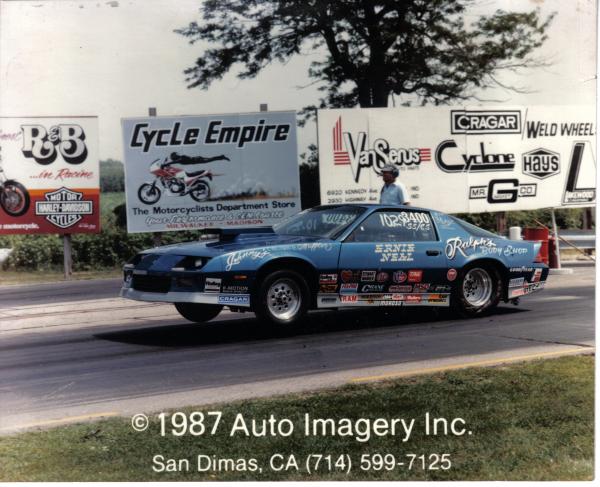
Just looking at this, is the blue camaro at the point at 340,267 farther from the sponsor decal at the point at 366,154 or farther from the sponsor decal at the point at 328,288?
the sponsor decal at the point at 366,154

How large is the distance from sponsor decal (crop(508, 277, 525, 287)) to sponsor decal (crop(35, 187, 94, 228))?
9.02 m

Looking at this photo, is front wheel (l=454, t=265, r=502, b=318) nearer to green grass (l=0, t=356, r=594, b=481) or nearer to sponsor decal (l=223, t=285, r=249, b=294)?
sponsor decal (l=223, t=285, r=249, b=294)

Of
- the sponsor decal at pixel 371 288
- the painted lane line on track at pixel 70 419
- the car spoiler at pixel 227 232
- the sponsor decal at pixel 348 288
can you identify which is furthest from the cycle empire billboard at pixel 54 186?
the painted lane line on track at pixel 70 419

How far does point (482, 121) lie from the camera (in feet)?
59.0

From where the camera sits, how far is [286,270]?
28.4ft

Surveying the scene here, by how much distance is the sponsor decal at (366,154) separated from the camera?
17203 mm

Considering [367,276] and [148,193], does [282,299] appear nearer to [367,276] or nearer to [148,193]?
[367,276]

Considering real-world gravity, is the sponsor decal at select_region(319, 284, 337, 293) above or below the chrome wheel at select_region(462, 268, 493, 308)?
above

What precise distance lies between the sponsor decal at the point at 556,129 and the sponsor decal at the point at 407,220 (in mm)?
6125

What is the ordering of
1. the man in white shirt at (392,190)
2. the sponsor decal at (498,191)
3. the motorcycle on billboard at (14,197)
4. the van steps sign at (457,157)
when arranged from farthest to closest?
the sponsor decal at (498,191) < the van steps sign at (457,157) < the motorcycle on billboard at (14,197) < the man in white shirt at (392,190)

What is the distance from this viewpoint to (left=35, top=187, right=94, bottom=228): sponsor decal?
625 inches

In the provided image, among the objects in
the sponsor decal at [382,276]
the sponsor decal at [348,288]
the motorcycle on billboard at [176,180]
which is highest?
the motorcycle on billboard at [176,180]

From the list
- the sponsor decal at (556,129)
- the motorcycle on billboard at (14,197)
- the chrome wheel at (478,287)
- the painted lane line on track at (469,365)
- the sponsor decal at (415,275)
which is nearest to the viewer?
the painted lane line on track at (469,365)

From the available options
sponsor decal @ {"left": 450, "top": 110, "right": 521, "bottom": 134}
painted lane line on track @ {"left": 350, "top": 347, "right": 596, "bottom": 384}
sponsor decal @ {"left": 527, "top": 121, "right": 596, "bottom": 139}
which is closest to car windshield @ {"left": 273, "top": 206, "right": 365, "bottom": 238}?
painted lane line on track @ {"left": 350, "top": 347, "right": 596, "bottom": 384}
